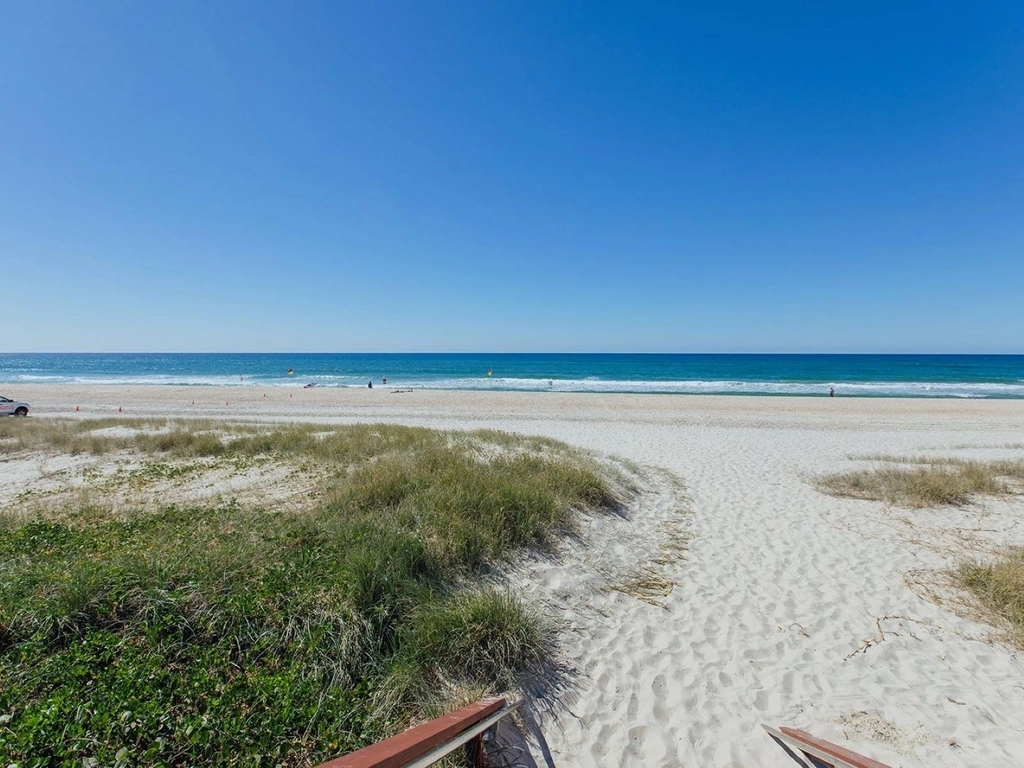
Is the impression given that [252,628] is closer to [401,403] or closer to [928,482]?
[928,482]

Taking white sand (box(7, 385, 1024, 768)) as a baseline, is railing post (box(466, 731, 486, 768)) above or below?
above

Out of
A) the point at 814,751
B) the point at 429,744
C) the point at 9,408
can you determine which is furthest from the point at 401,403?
the point at 814,751

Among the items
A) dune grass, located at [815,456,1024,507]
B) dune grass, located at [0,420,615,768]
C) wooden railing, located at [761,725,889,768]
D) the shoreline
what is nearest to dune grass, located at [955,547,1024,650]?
dune grass, located at [815,456,1024,507]

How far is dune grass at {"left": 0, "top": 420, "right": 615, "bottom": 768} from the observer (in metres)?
2.59

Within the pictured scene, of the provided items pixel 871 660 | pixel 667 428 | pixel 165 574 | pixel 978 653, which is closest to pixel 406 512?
pixel 165 574

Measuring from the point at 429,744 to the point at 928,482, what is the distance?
1100 centimetres

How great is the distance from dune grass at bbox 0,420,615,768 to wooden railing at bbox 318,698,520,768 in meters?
0.50

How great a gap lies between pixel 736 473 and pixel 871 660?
7.16m

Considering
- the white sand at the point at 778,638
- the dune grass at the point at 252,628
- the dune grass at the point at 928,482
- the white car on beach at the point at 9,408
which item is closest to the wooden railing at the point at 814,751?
the white sand at the point at 778,638

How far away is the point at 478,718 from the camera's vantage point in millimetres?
2699

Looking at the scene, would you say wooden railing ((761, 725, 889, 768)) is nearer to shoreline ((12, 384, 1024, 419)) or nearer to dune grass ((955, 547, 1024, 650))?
dune grass ((955, 547, 1024, 650))

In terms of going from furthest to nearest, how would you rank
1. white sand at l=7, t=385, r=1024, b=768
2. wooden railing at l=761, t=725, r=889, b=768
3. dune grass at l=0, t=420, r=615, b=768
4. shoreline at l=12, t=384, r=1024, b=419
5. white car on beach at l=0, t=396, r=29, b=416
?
1. shoreline at l=12, t=384, r=1024, b=419
2. white car on beach at l=0, t=396, r=29, b=416
3. white sand at l=7, t=385, r=1024, b=768
4. dune grass at l=0, t=420, r=615, b=768
5. wooden railing at l=761, t=725, r=889, b=768

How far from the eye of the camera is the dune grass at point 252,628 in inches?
102

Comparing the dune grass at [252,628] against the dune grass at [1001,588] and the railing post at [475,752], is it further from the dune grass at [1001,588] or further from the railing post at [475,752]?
the dune grass at [1001,588]
